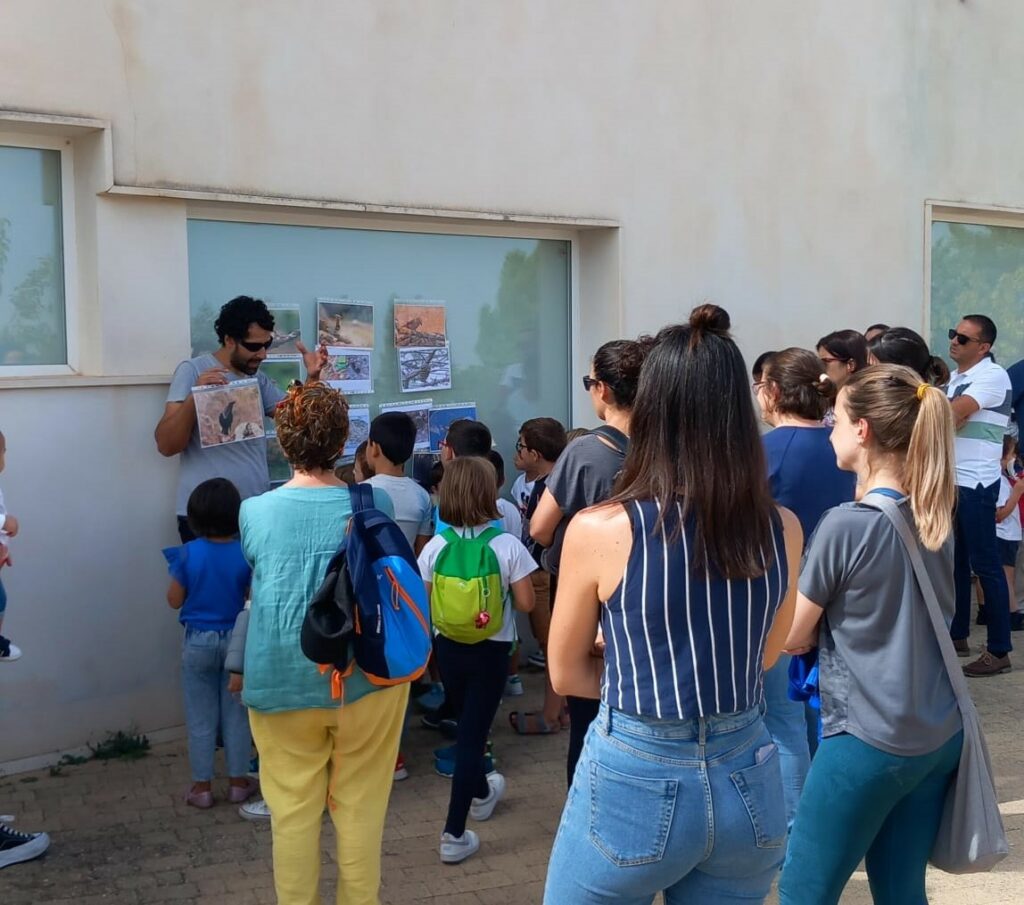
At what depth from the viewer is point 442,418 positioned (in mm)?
7199

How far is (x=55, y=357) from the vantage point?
590 cm

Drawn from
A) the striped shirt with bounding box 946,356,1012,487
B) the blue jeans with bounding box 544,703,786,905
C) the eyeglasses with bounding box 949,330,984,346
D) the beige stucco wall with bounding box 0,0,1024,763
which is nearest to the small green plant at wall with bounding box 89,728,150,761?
the beige stucco wall with bounding box 0,0,1024,763

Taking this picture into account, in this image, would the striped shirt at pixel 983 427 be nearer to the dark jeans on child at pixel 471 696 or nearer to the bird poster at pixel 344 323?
the bird poster at pixel 344 323

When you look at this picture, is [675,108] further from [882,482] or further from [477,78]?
[882,482]

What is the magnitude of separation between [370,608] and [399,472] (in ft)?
6.93

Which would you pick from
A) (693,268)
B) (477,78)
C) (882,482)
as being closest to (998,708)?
(693,268)

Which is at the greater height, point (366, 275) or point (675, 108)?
point (675, 108)

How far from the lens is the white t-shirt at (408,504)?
5.59m

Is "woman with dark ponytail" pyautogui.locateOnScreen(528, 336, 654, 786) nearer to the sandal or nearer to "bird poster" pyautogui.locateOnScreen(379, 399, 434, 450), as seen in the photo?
the sandal

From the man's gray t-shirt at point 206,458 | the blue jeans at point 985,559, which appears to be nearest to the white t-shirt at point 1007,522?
the blue jeans at point 985,559

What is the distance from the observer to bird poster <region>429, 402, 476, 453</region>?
23.5 ft

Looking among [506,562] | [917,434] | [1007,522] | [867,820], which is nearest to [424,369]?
[506,562]

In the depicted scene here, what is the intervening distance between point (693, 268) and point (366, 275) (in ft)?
7.67

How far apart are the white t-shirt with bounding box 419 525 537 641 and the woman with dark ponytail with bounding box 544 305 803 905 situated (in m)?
2.33
